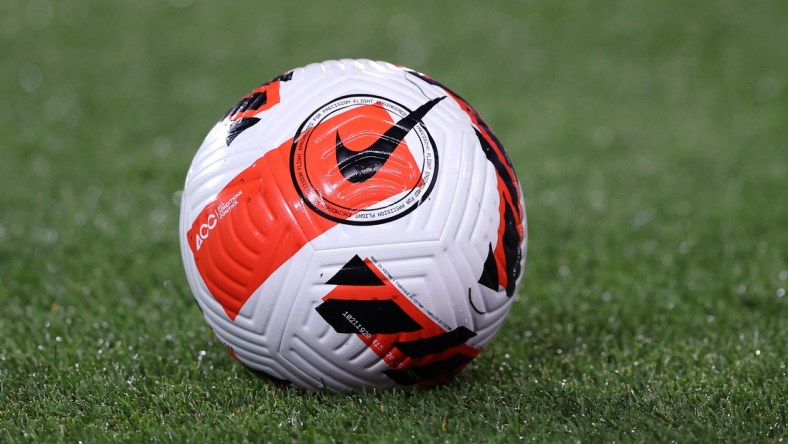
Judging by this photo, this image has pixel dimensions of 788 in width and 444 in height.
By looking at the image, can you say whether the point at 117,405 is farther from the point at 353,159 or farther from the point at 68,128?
the point at 68,128

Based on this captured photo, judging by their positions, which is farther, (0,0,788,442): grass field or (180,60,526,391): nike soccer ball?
(0,0,788,442): grass field

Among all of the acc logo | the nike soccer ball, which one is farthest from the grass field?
the acc logo

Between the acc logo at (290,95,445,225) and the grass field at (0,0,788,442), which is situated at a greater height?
the acc logo at (290,95,445,225)

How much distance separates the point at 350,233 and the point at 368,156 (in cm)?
27

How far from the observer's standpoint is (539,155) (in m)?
6.81

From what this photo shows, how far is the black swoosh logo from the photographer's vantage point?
2951 mm

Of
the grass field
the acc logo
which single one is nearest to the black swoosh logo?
the acc logo

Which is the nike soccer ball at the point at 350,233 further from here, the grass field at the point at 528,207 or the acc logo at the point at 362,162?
the grass field at the point at 528,207

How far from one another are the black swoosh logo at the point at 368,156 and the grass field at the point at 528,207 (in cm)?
83

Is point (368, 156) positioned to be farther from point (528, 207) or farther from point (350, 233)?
point (528, 207)

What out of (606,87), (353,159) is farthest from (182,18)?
(353,159)

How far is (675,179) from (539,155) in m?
1.05

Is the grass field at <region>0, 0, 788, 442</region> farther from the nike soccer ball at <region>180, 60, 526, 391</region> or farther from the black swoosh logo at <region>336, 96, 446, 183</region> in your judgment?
the black swoosh logo at <region>336, 96, 446, 183</region>

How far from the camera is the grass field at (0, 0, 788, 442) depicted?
3.18 meters
